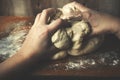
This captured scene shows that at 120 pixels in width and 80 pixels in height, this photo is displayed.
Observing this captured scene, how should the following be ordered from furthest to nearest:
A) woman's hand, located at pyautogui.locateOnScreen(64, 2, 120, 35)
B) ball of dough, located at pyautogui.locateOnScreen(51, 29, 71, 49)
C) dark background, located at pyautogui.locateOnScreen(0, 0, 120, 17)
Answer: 1. dark background, located at pyautogui.locateOnScreen(0, 0, 120, 17)
2. woman's hand, located at pyautogui.locateOnScreen(64, 2, 120, 35)
3. ball of dough, located at pyautogui.locateOnScreen(51, 29, 71, 49)

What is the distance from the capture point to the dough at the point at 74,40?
5.89ft

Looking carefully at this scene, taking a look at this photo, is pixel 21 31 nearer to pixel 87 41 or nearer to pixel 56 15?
pixel 56 15

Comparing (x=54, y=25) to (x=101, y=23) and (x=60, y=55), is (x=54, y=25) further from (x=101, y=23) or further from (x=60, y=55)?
(x=101, y=23)

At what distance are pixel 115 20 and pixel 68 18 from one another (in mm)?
381

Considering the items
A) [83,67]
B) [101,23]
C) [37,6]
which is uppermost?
[37,6]

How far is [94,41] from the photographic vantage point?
189 cm

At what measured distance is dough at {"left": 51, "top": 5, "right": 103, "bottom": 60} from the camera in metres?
1.79

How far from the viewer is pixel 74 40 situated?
1829 mm

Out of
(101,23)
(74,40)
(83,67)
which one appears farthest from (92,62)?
(101,23)

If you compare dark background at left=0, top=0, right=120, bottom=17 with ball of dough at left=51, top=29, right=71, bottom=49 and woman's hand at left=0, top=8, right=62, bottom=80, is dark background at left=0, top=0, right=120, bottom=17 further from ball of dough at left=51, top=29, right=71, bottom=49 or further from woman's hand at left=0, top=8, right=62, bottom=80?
ball of dough at left=51, top=29, right=71, bottom=49

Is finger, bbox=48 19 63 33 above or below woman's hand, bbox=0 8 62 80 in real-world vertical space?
above

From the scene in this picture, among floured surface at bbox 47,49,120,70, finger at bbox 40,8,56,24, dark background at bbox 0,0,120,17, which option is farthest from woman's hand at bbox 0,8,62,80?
dark background at bbox 0,0,120,17

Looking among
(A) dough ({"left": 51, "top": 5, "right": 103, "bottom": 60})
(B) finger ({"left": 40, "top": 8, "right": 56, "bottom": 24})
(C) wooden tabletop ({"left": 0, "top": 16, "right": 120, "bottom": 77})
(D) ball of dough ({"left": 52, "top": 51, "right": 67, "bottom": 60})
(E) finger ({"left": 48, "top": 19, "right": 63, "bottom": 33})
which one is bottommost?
(C) wooden tabletop ({"left": 0, "top": 16, "right": 120, "bottom": 77})

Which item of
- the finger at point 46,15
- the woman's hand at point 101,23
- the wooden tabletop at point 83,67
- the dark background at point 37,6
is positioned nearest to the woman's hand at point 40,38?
the finger at point 46,15
